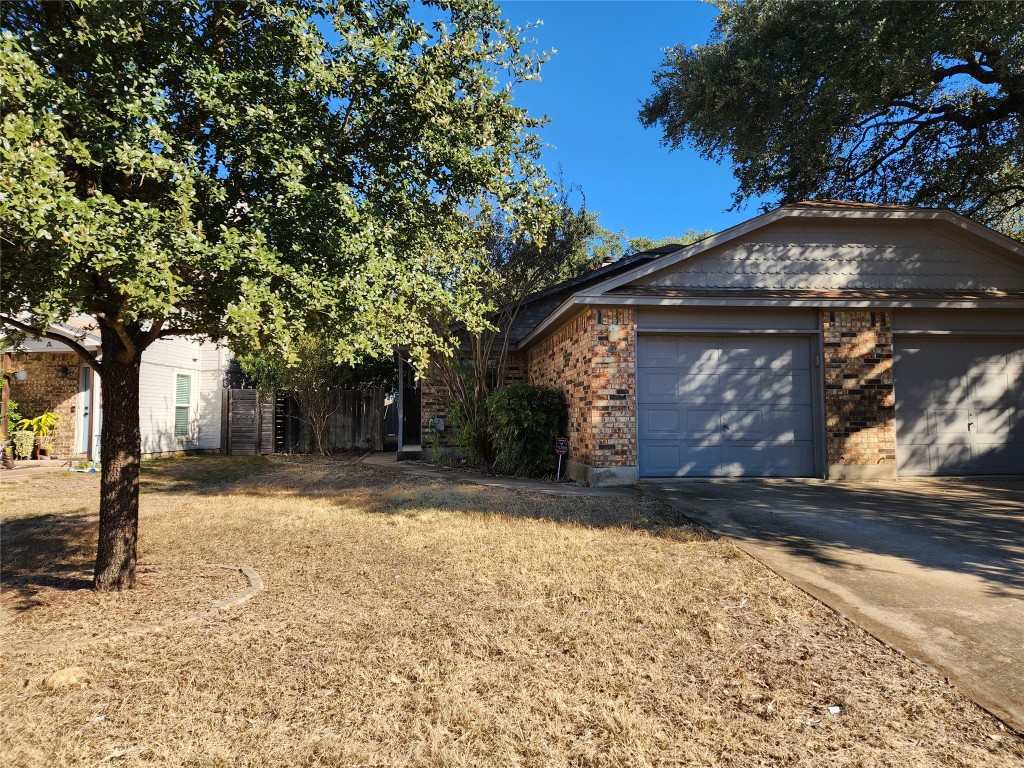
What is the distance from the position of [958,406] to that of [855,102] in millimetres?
6408

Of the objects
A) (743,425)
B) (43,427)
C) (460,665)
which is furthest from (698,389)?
(43,427)

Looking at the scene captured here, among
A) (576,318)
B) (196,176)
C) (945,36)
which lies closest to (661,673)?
(196,176)

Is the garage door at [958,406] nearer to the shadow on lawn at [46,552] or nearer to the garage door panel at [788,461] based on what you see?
the garage door panel at [788,461]

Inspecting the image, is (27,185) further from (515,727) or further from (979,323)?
(979,323)

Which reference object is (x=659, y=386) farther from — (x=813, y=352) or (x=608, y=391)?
(x=813, y=352)

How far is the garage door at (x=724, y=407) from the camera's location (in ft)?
30.0

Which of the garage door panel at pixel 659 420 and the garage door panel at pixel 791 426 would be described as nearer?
the garage door panel at pixel 659 420

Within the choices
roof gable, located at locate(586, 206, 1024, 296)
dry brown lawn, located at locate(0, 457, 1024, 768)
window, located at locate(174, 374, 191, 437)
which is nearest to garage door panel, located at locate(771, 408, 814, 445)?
roof gable, located at locate(586, 206, 1024, 296)

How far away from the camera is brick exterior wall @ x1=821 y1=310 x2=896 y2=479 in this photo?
9.06 m

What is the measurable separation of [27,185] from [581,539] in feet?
16.1

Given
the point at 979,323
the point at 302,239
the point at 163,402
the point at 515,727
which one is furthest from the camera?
the point at 163,402

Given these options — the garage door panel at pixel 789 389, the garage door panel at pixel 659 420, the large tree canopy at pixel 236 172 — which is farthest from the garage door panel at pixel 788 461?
the large tree canopy at pixel 236 172

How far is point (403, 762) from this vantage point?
7.57 feet

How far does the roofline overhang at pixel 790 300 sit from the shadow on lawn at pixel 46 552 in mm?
6778
